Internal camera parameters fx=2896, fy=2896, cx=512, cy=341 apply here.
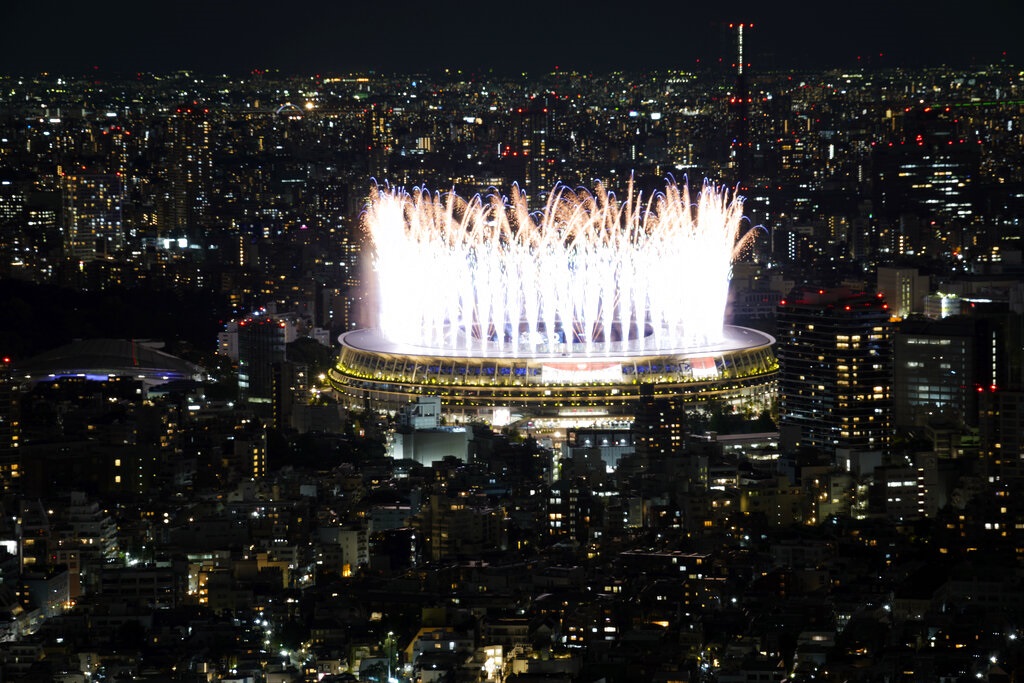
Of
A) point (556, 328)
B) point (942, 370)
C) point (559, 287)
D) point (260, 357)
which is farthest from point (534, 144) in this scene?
point (942, 370)

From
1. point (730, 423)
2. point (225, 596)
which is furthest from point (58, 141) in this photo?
point (225, 596)

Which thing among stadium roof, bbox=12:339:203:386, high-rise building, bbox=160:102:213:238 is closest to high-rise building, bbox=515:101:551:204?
high-rise building, bbox=160:102:213:238

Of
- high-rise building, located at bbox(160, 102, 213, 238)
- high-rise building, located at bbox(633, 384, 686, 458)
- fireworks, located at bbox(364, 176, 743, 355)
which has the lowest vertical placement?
high-rise building, located at bbox(633, 384, 686, 458)

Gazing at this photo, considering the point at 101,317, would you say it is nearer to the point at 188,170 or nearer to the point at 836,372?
the point at 188,170

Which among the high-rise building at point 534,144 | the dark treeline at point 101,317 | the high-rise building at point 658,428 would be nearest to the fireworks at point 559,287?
the high-rise building at point 658,428

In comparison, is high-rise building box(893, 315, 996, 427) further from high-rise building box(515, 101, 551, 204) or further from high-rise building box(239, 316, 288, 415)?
high-rise building box(515, 101, 551, 204)

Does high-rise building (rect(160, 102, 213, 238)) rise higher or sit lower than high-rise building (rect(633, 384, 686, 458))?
higher

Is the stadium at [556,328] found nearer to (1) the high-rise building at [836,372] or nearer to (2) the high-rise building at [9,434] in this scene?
(1) the high-rise building at [836,372]
